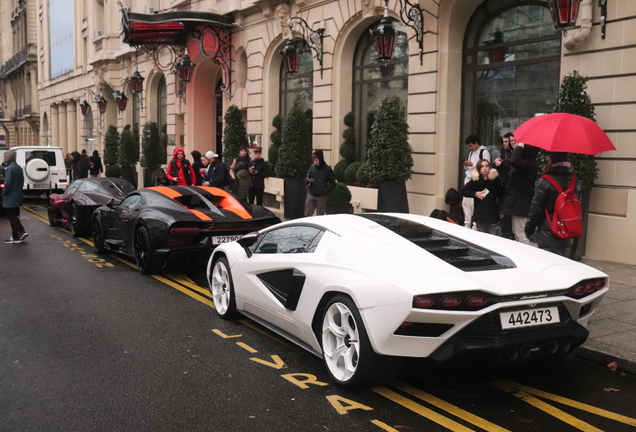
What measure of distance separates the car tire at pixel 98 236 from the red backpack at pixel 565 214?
A: 7.74 m

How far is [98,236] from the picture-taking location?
12.3 meters

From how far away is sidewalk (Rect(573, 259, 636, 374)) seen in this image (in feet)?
19.4

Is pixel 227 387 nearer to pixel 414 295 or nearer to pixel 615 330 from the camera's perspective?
pixel 414 295

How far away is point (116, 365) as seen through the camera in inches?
227

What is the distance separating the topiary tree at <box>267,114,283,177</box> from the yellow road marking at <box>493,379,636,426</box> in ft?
51.2

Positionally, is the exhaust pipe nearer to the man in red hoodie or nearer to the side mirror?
the side mirror

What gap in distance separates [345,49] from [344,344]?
13376 mm

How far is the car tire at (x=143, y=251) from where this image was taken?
32.9 ft

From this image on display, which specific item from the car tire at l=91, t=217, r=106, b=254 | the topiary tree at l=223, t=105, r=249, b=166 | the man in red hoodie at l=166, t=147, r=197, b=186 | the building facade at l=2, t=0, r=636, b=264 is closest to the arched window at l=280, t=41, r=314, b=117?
the building facade at l=2, t=0, r=636, b=264

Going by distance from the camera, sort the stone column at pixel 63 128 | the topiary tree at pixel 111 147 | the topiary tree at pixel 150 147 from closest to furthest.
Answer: the topiary tree at pixel 150 147 → the topiary tree at pixel 111 147 → the stone column at pixel 63 128

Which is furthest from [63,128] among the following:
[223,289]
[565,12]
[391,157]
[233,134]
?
[223,289]

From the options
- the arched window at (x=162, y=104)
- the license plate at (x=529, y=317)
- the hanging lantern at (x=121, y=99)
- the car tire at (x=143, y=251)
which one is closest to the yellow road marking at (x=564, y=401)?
the license plate at (x=529, y=317)

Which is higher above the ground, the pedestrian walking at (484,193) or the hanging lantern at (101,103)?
the hanging lantern at (101,103)

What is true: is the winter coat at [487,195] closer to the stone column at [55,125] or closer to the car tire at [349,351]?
the car tire at [349,351]
